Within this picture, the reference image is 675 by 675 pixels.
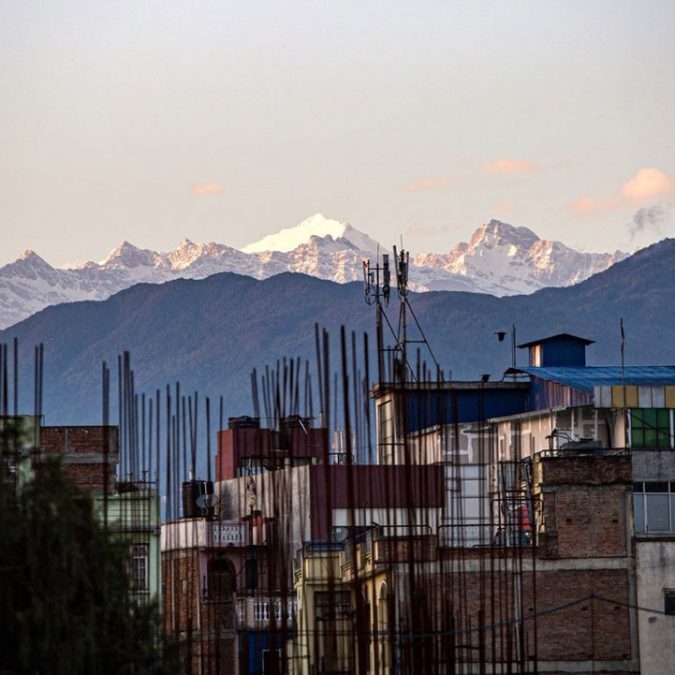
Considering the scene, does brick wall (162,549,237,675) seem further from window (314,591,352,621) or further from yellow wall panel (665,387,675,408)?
yellow wall panel (665,387,675,408)

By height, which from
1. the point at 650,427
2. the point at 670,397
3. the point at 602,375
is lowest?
the point at 650,427

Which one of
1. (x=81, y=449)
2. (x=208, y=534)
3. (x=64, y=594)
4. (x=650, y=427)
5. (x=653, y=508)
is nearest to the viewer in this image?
(x=64, y=594)

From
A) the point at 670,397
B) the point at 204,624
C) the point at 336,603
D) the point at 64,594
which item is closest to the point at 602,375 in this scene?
the point at 670,397

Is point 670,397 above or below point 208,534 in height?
above

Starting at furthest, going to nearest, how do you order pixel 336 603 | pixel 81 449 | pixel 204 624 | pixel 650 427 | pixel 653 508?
pixel 650 427 → pixel 204 624 → pixel 653 508 → pixel 336 603 → pixel 81 449

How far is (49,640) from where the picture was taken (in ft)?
152

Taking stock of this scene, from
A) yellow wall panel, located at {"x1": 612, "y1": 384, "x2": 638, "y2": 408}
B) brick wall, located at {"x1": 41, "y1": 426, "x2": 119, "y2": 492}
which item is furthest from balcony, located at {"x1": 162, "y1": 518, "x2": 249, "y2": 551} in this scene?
brick wall, located at {"x1": 41, "y1": 426, "x2": 119, "y2": 492}

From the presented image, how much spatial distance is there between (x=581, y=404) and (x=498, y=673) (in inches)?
1140

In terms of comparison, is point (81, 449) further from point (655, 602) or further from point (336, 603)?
point (655, 602)

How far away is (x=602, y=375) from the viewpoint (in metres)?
110

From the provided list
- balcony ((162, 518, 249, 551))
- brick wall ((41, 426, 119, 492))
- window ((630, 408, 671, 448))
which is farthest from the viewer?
balcony ((162, 518, 249, 551))

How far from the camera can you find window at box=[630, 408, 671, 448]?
88812 mm

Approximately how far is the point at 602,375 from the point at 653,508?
90.5 ft

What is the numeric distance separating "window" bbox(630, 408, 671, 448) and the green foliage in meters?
41.3
